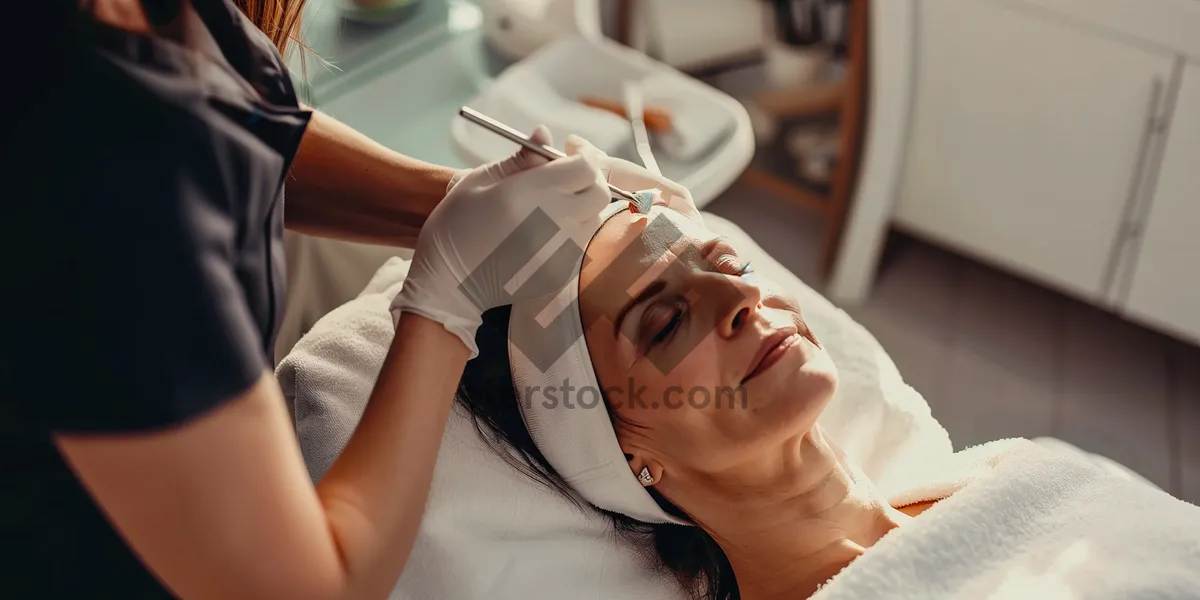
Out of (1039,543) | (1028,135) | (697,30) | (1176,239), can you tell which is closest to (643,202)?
(1039,543)

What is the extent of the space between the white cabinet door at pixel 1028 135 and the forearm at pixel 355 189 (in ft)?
4.19

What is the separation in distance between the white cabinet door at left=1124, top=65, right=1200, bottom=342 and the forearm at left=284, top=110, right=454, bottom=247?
1.38 metres

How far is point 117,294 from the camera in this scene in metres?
0.63

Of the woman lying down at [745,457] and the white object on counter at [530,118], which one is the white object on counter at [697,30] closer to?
the white object on counter at [530,118]

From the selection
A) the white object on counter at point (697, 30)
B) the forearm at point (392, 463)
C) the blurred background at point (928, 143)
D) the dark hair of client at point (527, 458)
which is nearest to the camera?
the forearm at point (392, 463)

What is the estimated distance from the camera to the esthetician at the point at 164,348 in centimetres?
63

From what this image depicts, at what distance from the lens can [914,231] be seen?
2.40 metres

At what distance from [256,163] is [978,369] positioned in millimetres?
1806

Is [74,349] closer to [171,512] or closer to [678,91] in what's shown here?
[171,512]

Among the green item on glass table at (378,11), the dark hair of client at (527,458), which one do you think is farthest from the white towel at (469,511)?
the green item on glass table at (378,11)

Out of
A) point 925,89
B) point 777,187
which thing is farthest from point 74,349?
point 777,187

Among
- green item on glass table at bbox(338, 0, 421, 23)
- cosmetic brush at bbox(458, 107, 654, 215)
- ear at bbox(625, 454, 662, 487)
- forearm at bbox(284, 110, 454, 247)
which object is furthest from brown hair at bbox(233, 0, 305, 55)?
green item on glass table at bbox(338, 0, 421, 23)

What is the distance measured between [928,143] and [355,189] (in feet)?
4.69

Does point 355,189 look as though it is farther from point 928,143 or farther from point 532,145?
point 928,143
